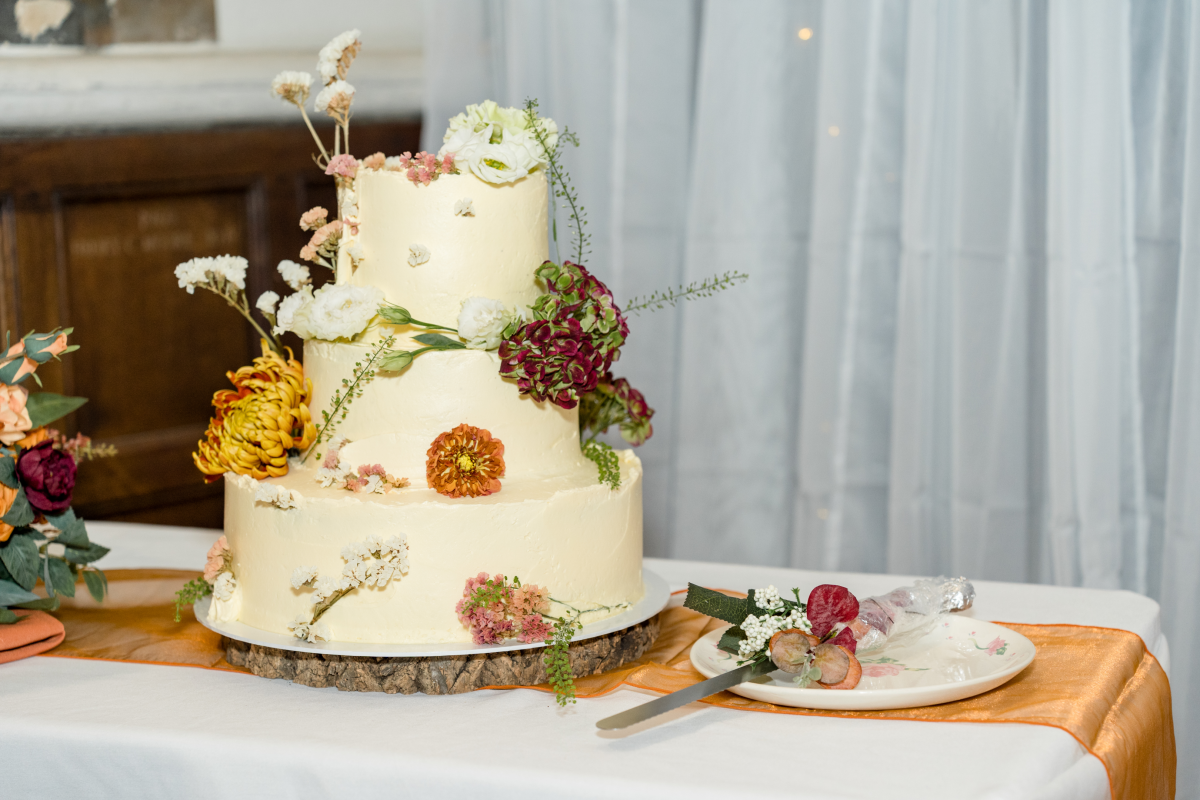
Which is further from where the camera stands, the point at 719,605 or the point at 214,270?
the point at 214,270

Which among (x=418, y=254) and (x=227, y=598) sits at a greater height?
(x=418, y=254)

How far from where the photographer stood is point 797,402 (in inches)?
99.3

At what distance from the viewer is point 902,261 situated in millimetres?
2236

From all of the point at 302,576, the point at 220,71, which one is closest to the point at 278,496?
the point at 302,576

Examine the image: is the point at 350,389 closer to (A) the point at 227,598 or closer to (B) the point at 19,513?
(A) the point at 227,598

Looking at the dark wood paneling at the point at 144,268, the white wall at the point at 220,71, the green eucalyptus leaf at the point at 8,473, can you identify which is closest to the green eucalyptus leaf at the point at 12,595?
the green eucalyptus leaf at the point at 8,473

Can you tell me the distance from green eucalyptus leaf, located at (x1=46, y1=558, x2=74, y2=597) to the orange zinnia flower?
0.47 m

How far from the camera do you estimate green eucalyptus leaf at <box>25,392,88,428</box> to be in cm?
131

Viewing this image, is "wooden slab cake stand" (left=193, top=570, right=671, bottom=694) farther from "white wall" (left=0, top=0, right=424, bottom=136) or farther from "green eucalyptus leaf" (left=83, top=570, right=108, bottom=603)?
"white wall" (left=0, top=0, right=424, bottom=136)

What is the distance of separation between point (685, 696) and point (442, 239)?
525mm

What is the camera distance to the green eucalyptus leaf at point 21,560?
49.4 inches

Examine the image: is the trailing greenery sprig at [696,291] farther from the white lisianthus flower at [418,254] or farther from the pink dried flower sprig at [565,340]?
the white lisianthus flower at [418,254]

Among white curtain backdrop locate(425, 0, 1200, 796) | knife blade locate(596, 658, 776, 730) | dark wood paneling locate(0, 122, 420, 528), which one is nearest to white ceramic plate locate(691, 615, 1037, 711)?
knife blade locate(596, 658, 776, 730)

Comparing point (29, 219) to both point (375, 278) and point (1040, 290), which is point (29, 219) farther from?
point (1040, 290)
